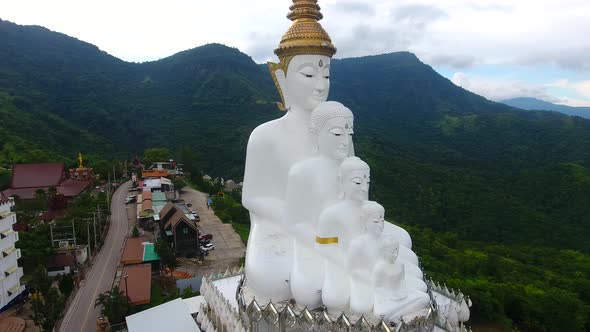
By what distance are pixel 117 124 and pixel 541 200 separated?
202 ft

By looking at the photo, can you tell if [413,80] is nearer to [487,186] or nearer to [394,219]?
[487,186]

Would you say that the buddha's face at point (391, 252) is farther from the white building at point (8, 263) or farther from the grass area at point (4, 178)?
the grass area at point (4, 178)

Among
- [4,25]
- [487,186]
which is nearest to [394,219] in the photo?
[487,186]

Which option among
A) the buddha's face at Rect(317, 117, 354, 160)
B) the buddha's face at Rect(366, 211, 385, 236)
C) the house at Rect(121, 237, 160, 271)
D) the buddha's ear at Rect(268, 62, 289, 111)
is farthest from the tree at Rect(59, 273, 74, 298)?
the buddha's face at Rect(366, 211, 385, 236)

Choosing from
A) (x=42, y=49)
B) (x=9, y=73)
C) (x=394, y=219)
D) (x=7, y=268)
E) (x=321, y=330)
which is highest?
(x=42, y=49)

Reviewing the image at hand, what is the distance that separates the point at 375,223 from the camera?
682 cm

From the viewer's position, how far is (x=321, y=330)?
6.79 m

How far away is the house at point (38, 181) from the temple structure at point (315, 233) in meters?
27.0

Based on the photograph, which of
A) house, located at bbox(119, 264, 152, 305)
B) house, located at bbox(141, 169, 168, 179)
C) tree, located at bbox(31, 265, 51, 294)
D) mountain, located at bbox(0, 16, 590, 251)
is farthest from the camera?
house, located at bbox(141, 169, 168, 179)

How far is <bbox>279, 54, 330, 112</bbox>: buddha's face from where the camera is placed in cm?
829

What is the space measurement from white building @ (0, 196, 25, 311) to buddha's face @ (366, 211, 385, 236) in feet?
45.7

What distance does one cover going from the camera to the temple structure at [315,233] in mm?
6625

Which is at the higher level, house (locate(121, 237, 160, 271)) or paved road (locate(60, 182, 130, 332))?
house (locate(121, 237, 160, 271))

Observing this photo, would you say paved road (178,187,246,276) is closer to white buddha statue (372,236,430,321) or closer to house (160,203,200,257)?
house (160,203,200,257)
